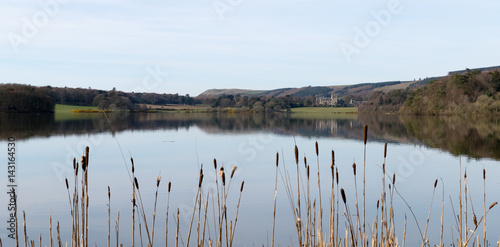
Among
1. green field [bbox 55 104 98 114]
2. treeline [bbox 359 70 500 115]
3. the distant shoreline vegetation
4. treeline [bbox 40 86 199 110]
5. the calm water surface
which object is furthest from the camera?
treeline [bbox 40 86 199 110]

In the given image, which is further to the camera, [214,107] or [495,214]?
[214,107]

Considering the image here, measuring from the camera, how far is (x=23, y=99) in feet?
184

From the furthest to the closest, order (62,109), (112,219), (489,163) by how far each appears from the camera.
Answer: (62,109) < (489,163) < (112,219)

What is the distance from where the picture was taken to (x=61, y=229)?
19.6 ft

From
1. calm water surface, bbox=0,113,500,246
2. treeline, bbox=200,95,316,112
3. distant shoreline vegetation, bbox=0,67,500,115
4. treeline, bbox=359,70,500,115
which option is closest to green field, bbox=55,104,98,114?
distant shoreline vegetation, bbox=0,67,500,115

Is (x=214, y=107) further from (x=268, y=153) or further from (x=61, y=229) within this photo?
(x=61, y=229)

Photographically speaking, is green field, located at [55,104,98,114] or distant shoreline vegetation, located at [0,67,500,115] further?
green field, located at [55,104,98,114]

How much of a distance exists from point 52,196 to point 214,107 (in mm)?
78132

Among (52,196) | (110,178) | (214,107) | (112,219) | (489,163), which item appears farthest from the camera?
(214,107)

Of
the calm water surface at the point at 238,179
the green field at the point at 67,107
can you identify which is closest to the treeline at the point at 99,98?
the green field at the point at 67,107

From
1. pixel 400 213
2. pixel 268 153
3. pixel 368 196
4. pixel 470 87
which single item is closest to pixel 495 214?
pixel 400 213

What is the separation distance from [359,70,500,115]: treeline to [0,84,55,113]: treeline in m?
44.6

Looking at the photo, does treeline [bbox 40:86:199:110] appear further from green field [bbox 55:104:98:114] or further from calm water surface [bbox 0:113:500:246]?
calm water surface [bbox 0:113:500:246]

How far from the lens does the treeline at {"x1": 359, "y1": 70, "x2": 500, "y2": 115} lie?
164 ft
